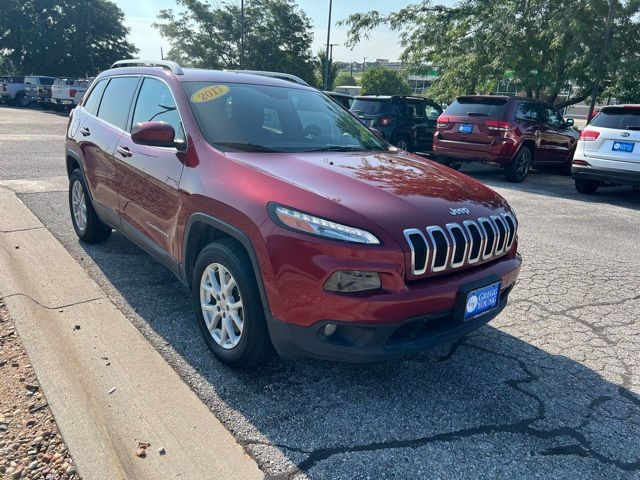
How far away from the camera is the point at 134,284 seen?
4129 millimetres

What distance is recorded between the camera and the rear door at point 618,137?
802 cm

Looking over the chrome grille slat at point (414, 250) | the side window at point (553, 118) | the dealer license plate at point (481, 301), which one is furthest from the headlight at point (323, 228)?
the side window at point (553, 118)

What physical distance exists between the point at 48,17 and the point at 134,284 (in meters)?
43.1

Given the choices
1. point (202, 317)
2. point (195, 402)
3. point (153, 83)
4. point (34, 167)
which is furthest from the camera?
point (34, 167)

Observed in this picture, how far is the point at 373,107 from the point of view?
12.2 m

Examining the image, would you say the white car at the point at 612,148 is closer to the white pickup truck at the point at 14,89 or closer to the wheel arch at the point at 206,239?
the wheel arch at the point at 206,239

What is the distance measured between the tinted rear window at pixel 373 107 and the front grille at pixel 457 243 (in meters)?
9.61

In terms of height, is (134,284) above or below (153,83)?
below

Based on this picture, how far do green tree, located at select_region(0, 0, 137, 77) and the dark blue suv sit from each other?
35047mm

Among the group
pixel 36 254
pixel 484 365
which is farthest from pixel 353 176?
Answer: pixel 36 254

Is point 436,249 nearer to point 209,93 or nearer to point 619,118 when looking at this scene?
point 209,93

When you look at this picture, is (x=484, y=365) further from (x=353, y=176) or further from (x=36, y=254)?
(x=36, y=254)

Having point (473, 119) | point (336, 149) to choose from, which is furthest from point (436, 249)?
point (473, 119)

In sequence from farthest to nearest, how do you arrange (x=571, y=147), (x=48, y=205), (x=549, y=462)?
1. (x=571, y=147)
2. (x=48, y=205)
3. (x=549, y=462)
